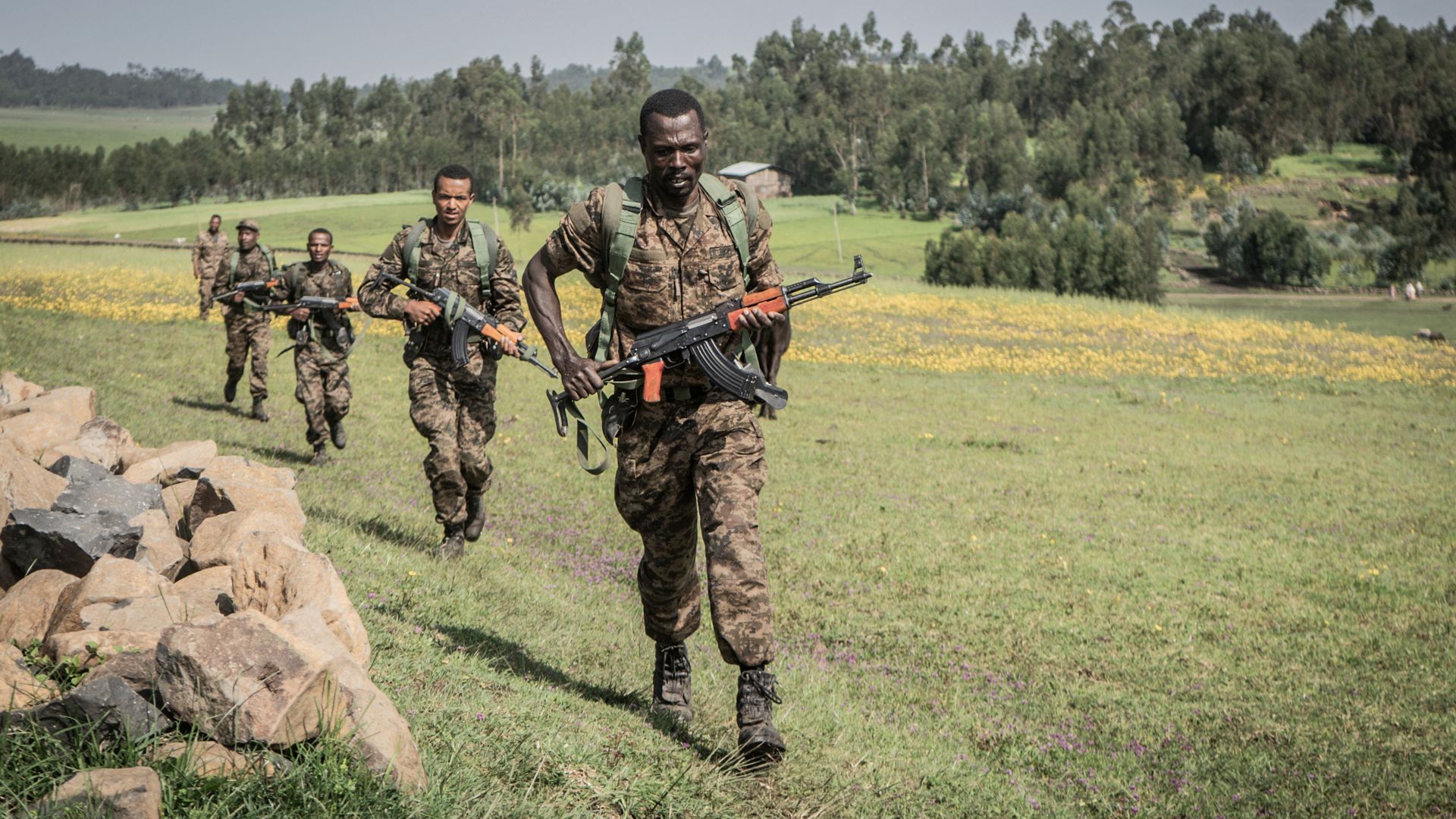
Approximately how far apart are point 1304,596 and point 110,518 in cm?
982

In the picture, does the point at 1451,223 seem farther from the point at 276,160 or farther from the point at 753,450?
the point at 753,450

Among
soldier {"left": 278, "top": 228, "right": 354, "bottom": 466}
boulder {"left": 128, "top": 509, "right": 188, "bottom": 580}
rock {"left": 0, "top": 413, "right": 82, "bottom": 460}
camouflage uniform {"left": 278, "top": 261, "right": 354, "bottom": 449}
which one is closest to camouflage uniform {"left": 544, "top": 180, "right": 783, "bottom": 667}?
boulder {"left": 128, "top": 509, "right": 188, "bottom": 580}

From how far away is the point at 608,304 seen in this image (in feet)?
18.6

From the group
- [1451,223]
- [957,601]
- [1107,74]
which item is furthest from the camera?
[1107,74]

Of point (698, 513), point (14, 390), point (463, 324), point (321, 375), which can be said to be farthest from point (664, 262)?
point (321, 375)

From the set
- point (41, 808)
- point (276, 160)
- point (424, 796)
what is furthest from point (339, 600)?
point (276, 160)

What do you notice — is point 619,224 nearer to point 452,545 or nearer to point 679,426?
point 679,426

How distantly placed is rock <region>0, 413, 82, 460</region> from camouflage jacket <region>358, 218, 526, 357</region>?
2.34 m

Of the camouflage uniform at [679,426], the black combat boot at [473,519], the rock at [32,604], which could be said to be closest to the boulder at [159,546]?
the rock at [32,604]

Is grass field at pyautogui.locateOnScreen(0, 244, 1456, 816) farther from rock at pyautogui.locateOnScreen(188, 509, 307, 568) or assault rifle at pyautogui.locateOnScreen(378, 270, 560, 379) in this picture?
assault rifle at pyautogui.locateOnScreen(378, 270, 560, 379)

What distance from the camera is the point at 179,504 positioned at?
6.80 meters

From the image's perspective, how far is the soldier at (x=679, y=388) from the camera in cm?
530

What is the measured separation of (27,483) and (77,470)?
49 centimetres

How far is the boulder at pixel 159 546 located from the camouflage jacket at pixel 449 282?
326 centimetres
